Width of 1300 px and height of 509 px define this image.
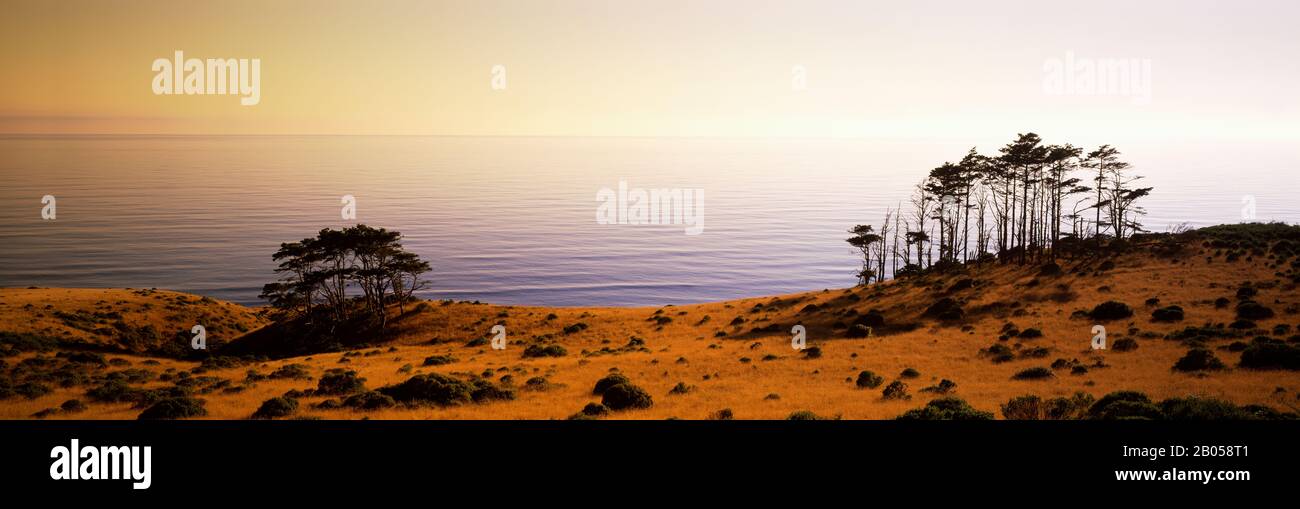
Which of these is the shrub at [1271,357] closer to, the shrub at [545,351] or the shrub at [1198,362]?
the shrub at [1198,362]

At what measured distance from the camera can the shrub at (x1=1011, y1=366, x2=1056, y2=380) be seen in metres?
31.0

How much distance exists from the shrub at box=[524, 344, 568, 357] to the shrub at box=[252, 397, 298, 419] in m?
19.3

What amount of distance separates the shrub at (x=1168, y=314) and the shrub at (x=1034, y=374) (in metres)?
15.7

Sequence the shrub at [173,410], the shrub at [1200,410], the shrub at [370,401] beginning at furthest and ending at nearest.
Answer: the shrub at [370,401], the shrub at [173,410], the shrub at [1200,410]

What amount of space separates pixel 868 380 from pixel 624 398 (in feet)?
37.9

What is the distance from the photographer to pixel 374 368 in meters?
40.0

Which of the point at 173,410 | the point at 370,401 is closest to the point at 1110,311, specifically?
the point at 370,401

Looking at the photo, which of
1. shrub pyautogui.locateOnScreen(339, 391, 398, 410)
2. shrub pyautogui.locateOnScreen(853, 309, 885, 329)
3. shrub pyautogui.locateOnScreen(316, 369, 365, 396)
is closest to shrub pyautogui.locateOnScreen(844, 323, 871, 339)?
shrub pyautogui.locateOnScreen(853, 309, 885, 329)

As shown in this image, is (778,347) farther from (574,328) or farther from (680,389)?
(574,328)

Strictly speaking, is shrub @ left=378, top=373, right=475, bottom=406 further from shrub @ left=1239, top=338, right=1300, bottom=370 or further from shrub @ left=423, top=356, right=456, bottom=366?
shrub @ left=1239, top=338, right=1300, bottom=370

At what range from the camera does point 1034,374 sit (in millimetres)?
31203

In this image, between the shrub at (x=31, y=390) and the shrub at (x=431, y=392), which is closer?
the shrub at (x=431, y=392)

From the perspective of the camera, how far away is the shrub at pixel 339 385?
102 ft

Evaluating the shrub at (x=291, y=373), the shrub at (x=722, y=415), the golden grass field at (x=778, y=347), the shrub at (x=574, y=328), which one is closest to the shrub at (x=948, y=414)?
the golden grass field at (x=778, y=347)
